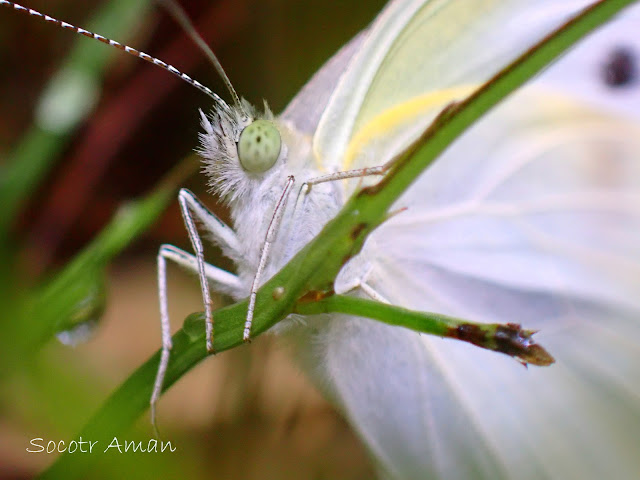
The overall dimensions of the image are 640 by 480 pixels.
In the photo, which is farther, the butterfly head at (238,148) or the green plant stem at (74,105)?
the green plant stem at (74,105)

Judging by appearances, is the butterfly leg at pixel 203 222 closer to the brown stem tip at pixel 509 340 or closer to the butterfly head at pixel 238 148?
the butterfly head at pixel 238 148

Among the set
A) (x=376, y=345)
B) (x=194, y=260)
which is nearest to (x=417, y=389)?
(x=376, y=345)

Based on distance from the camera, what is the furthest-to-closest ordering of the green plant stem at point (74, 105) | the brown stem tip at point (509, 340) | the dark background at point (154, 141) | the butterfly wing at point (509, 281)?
1. the dark background at point (154, 141)
2. the green plant stem at point (74, 105)
3. the butterfly wing at point (509, 281)
4. the brown stem tip at point (509, 340)

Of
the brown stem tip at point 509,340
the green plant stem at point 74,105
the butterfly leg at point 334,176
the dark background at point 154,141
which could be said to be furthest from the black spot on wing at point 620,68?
the green plant stem at point 74,105

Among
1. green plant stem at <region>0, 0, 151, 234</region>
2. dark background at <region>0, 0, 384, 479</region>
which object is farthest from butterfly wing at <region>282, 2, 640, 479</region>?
green plant stem at <region>0, 0, 151, 234</region>

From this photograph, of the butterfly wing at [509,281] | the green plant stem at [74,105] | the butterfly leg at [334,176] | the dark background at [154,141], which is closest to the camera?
the butterfly leg at [334,176]

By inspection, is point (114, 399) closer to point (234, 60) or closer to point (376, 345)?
point (376, 345)
